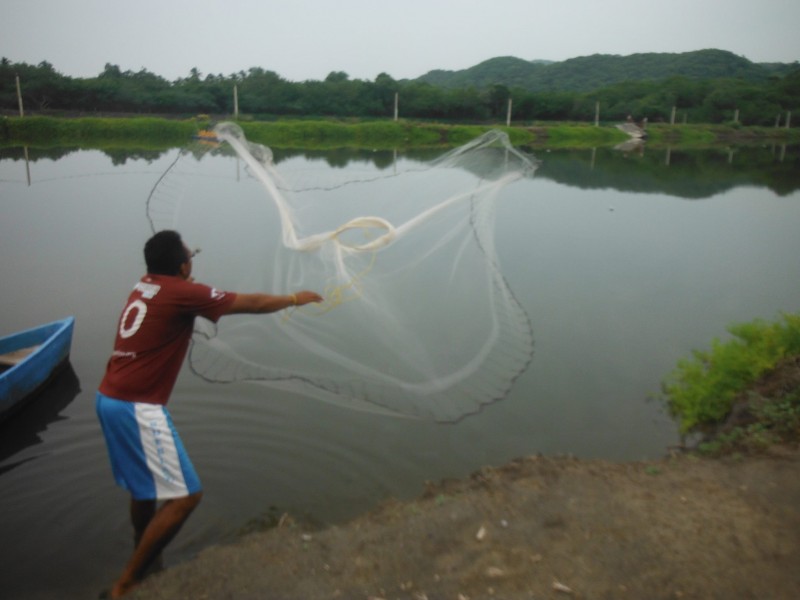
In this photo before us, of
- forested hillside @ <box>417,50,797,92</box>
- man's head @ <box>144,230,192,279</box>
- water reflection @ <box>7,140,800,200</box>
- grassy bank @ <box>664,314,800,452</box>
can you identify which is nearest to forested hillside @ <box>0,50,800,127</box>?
water reflection @ <box>7,140,800,200</box>

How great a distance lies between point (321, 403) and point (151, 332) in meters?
2.86

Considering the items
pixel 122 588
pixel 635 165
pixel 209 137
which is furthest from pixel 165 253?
pixel 635 165

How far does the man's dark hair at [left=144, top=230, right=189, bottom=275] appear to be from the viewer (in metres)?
3.18

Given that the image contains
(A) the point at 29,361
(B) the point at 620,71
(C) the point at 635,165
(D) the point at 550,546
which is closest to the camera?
(D) the point at 550,546

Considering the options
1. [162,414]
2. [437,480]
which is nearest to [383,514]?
[437,480]

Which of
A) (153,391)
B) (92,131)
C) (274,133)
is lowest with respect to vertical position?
(153,391)

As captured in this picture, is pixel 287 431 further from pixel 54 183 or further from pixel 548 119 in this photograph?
pixel 548 119

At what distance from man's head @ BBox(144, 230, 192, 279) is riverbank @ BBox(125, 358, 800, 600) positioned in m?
1.50

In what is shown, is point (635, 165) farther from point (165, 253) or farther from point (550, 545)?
point (165, 253)

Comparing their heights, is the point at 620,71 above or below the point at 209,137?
above

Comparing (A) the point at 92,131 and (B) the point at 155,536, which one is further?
(A) the point at 92,131

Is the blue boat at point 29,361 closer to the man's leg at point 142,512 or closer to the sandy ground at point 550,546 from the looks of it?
the man's leg at point 142,512

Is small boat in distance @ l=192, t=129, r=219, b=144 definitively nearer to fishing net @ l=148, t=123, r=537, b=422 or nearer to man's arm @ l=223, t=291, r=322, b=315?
fishing net @ l=148, t=123, r=537, b=422

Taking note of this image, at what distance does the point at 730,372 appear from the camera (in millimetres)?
5531
